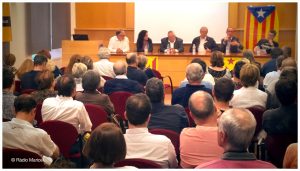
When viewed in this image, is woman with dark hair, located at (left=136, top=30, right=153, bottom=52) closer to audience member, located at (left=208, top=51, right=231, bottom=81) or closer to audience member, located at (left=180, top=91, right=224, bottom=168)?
audience member, located at (left=208, top=51, right=231, bottom=81)

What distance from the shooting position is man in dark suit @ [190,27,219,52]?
10.8 meters

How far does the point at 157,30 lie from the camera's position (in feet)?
39.7

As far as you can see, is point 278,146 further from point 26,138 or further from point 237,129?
point 26,138

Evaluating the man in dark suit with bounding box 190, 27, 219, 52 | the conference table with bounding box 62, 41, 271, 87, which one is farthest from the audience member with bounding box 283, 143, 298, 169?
the man in dark suit with bounding box 190, 27, 219, 52

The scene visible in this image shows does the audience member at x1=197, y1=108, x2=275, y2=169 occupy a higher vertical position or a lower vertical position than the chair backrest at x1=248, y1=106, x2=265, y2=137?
higher

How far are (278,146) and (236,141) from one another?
1.28 m

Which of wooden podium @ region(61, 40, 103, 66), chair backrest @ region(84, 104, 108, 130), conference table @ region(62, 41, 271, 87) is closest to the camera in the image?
chair backrest @ region(84, 104, 108, 130)

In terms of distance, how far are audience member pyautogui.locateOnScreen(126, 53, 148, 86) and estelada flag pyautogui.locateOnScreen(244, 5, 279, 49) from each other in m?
5.19

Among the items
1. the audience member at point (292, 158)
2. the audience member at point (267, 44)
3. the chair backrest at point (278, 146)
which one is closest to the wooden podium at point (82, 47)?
the audience member at point (267, 44)

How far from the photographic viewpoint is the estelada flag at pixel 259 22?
11617 mm

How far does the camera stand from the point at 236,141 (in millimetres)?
2455

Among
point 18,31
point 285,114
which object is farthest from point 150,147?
point 18,31

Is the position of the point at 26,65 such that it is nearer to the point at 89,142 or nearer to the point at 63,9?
the point at 89,142

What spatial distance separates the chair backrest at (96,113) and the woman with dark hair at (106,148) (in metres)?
2.06
